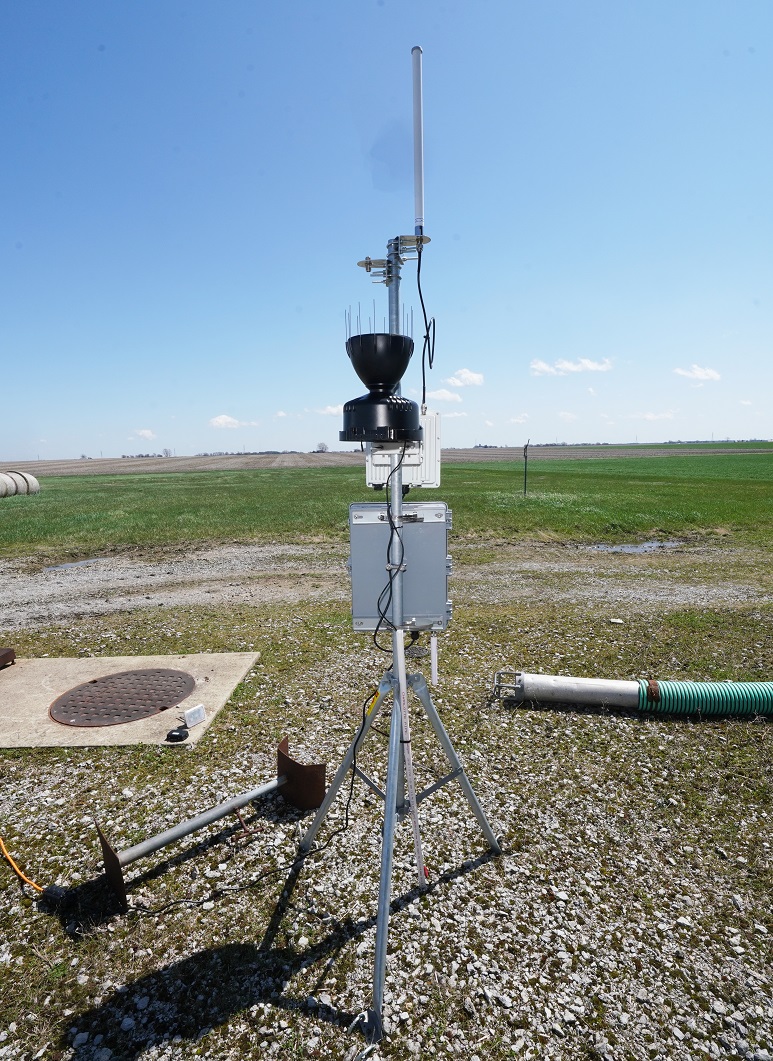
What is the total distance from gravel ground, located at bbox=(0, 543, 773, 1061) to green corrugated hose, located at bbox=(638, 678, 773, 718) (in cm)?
22

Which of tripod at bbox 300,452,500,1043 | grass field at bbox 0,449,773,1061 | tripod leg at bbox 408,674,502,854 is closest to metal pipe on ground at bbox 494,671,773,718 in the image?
grass field at bbox 0,449,773,1061

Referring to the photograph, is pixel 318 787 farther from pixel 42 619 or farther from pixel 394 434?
pixel 42 619

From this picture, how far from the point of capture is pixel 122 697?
25.7 feet

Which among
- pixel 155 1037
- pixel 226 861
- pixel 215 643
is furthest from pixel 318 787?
pixel 215 643

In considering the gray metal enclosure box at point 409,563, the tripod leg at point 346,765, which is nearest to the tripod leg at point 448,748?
the tripod leg at point 346,765

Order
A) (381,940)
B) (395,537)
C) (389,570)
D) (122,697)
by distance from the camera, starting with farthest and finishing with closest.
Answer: (122,697), (395,537), (389,570), (381,940)

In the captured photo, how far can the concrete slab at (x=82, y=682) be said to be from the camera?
6793 mm

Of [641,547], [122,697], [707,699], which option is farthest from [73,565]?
[641,547]

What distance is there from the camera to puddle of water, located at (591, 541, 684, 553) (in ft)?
67.3

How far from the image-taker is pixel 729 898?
14.9 feet

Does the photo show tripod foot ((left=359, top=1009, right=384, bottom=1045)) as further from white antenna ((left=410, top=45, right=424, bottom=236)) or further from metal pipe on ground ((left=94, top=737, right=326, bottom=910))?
white antenna ((left=410, top=45, right=424, bottom=236))

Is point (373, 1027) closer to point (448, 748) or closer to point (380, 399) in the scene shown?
point (448, 748)

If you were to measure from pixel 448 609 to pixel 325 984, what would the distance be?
2.83m

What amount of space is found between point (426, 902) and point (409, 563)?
9.52ft
